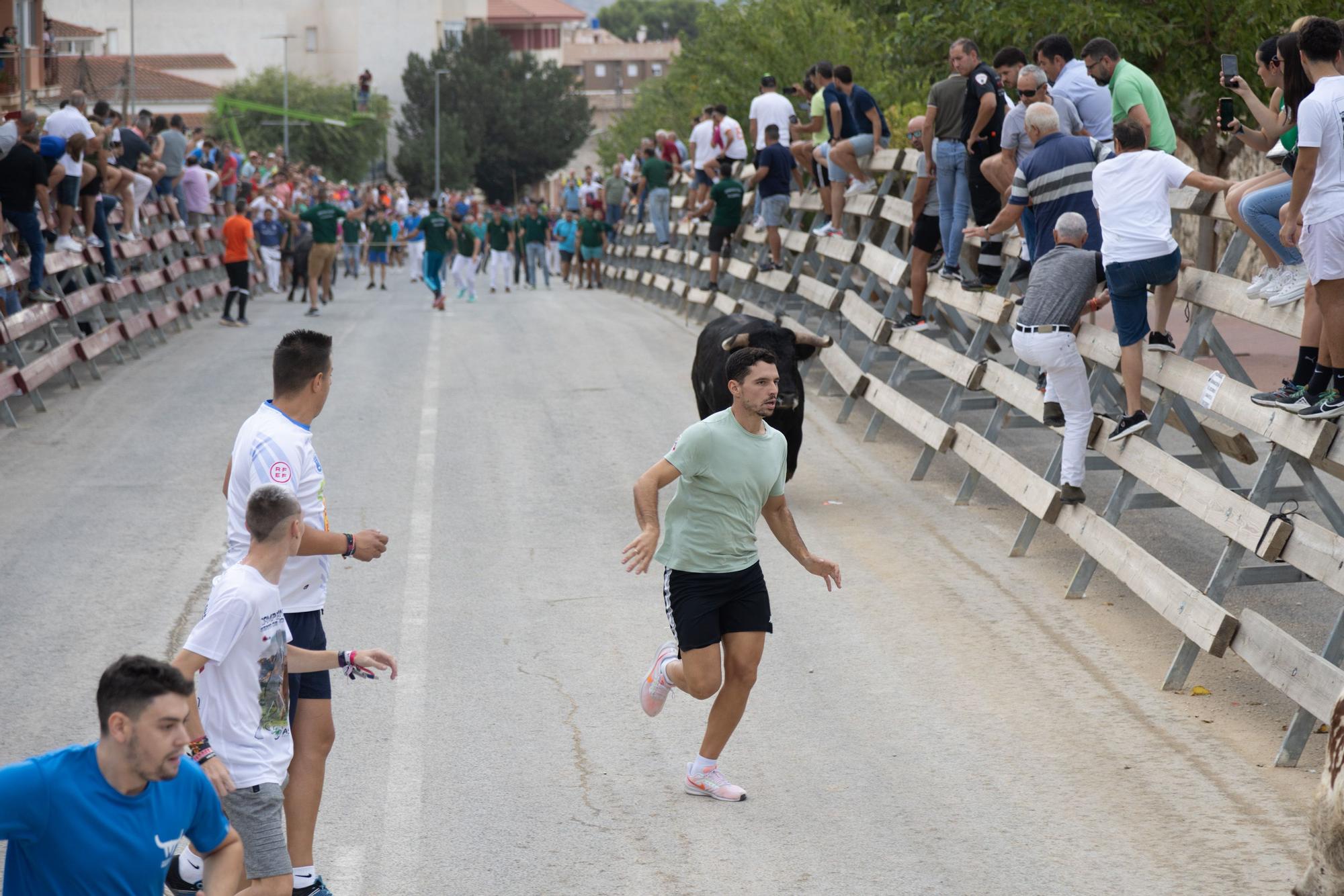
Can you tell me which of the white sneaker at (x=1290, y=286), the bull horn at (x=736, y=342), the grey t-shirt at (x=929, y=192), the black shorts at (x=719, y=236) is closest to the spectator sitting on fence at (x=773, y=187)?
the black shorts at (x=719, y=236)

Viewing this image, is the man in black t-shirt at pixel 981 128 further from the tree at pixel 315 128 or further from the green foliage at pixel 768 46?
the tree at pixel 315 128

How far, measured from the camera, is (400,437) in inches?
599

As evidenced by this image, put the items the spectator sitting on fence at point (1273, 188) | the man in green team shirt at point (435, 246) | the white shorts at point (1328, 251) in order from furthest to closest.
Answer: the man in green team shirt at point (435, 246), the spectator sitting on fence at point (1273, 188), the white shorts at point (1328, 251)

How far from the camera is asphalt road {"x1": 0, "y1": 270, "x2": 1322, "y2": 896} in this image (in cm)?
639

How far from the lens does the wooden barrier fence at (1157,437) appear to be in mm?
7633

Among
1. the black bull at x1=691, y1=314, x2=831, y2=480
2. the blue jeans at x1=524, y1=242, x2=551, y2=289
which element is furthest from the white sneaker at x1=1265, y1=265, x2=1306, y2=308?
the blue jeans at x1=524, y1=242, x2=551, y2=289

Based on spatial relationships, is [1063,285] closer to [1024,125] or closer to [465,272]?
[1024,125]

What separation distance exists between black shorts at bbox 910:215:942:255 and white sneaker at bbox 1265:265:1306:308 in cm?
573

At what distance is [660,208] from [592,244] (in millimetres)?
6808

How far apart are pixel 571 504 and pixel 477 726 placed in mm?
4851

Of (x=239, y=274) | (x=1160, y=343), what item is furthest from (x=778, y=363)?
(x=239, y=274)

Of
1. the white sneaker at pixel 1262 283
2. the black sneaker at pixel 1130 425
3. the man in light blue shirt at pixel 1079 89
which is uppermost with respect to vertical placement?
the man in light blue shirt at pixel 1079 89

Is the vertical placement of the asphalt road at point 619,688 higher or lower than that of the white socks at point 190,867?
lower

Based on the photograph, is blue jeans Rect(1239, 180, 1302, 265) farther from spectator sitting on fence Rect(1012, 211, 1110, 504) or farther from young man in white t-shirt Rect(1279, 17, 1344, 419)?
spectator sitting on fence Rect(1012, 211, 1110, 504)
